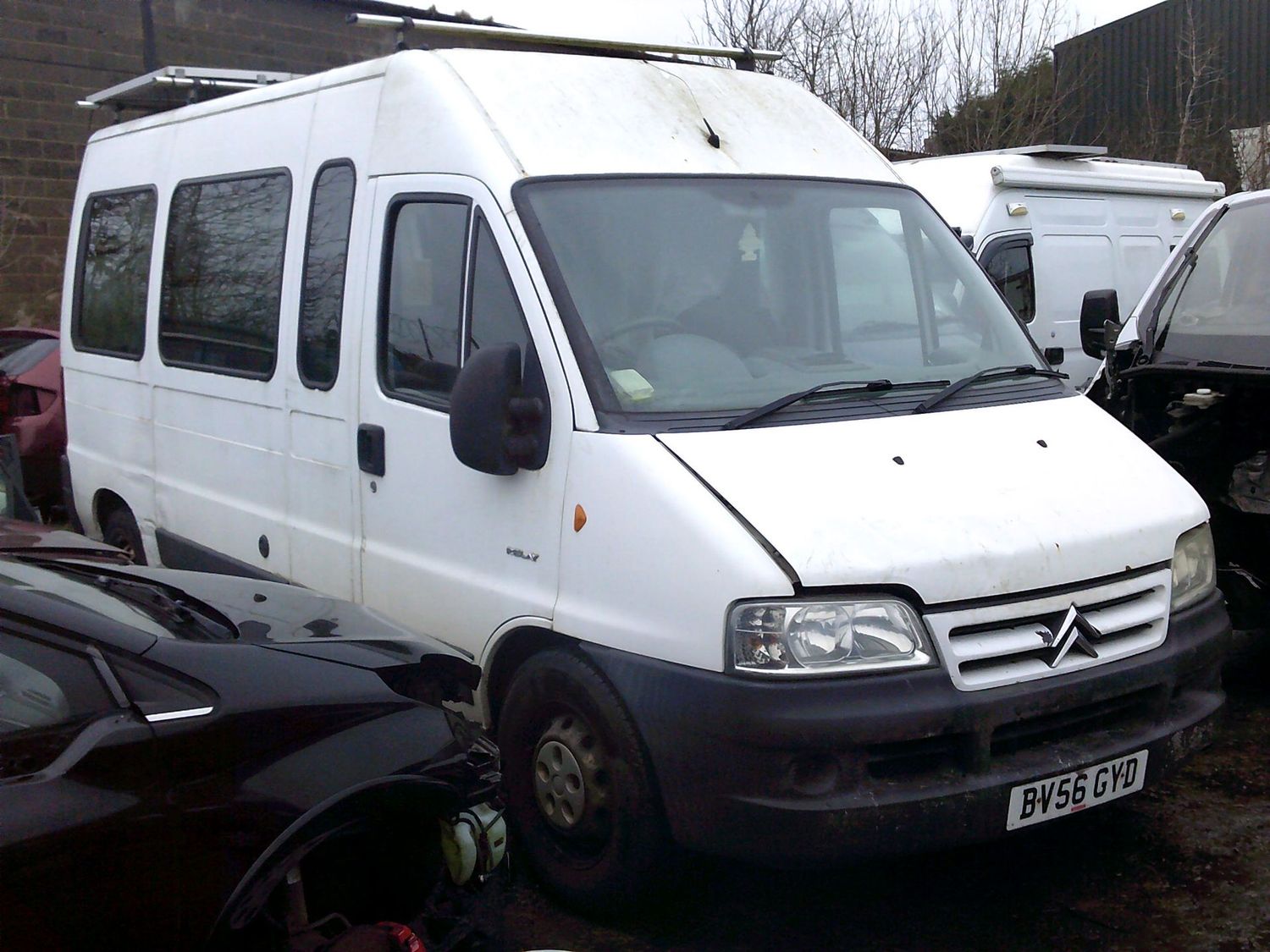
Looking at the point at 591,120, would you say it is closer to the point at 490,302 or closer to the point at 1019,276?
the point at 490,302

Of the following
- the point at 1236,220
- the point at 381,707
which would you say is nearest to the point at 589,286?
the point at 381,707

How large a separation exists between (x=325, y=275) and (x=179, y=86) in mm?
2334

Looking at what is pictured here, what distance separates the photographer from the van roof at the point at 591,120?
14.0 feet

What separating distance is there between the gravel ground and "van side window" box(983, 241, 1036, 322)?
5.84 metres

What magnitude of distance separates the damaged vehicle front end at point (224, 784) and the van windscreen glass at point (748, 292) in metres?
1.17

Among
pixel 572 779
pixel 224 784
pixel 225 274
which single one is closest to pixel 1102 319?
pixel 572 779

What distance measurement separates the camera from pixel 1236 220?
613cm

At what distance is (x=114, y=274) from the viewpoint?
7.09 meters

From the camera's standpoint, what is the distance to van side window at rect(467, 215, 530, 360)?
4027 millimetres

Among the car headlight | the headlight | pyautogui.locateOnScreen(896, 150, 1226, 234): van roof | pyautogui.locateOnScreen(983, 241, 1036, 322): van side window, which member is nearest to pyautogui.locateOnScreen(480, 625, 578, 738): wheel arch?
the car headlight

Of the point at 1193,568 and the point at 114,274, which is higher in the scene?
the point at 114,274

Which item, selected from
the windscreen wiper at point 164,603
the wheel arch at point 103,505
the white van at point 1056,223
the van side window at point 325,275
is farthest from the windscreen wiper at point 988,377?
the white van at point 1056,223

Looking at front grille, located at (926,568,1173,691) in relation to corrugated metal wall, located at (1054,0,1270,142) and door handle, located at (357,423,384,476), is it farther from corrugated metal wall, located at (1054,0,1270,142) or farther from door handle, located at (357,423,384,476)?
corrugated metal wall, located at (1054,0,1270,142)

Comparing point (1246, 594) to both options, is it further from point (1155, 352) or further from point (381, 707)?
point (381, 707)
